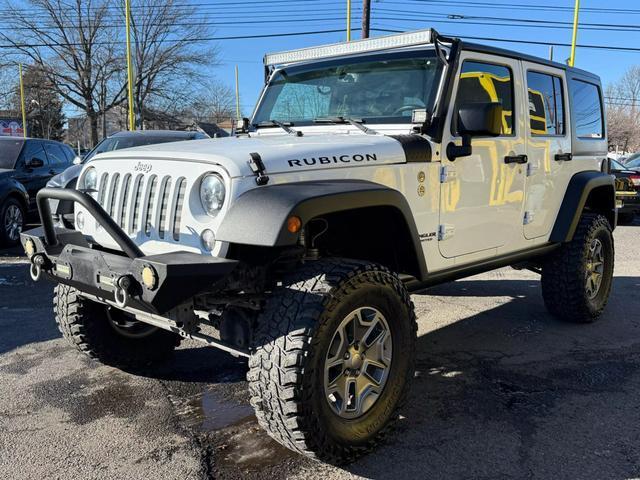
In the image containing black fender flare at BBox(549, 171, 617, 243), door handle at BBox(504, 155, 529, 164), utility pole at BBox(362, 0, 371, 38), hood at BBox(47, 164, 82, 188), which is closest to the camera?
door handle at BBox(504, 155, 529, 164)

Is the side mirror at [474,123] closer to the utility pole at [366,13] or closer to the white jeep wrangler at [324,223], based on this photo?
the white jeep wrangler at [324,223]

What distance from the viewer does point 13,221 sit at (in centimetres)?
881

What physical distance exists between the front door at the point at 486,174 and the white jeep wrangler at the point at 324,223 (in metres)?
0.01

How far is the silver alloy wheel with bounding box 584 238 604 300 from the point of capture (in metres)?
5.15

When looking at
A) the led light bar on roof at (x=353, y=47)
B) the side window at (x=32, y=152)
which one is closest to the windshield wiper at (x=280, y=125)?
the led light bar on roof at (x=353, y=47)

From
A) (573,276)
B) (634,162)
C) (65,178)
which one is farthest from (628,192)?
(65,178)

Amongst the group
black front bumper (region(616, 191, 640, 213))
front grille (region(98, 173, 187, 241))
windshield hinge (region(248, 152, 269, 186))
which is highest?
windshield hinge (region(248, 152, 269, 186))

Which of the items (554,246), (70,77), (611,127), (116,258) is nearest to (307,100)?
(116,258)

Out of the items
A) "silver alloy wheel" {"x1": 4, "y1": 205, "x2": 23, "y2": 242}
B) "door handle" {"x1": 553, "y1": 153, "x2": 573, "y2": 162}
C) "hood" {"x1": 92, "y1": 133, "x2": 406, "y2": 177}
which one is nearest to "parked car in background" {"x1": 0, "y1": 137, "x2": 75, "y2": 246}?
"silver alloy wheel" {"x1": 4, "y1": 205, "x2": 23, "y2": 242}

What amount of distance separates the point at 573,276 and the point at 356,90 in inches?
98.8

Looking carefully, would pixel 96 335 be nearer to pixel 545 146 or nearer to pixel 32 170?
pixel 545 146

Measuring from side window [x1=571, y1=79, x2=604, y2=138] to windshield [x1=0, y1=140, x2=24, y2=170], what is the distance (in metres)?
8.23

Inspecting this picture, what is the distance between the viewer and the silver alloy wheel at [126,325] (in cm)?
385

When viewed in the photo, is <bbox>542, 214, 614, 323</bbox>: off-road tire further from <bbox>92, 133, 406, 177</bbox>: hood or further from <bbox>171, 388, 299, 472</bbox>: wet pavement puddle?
<bbox>171, 388, 299, 472</bbox>: wet pavement puddle
